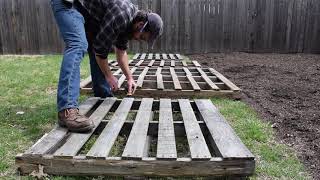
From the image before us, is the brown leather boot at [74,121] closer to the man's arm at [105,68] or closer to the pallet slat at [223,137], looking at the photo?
the man's arm at [105,68]

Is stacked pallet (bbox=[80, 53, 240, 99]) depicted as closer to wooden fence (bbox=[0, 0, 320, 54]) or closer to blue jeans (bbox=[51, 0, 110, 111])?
blue jeans (bbox=[51, 0, 110, 111])

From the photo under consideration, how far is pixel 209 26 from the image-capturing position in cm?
978

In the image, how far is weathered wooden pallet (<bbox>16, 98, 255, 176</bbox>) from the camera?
211 cm

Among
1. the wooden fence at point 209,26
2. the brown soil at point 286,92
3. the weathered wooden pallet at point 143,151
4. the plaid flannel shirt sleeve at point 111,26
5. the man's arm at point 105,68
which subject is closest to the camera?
the weathered wooden pallet at point 143,151

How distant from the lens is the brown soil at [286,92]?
2883 millimetres

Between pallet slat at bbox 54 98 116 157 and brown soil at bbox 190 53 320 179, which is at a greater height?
pallet slat at bbox 54 98 116 157

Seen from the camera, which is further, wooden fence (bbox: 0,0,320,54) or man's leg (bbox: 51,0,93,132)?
wooden fence (bbox: 0,0,320,54)

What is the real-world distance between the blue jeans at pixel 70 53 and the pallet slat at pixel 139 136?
480 millimetres

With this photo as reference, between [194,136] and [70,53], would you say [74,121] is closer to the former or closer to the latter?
[70,53]

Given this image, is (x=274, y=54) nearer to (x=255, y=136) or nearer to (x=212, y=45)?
(x=212, y=45)

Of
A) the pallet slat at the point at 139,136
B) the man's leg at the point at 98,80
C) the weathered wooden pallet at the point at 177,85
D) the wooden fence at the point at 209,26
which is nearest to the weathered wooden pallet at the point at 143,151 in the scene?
the pallet slat at the point at 139,136

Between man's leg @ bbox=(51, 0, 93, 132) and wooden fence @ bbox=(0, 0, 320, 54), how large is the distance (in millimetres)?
7124

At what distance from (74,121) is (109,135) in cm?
27

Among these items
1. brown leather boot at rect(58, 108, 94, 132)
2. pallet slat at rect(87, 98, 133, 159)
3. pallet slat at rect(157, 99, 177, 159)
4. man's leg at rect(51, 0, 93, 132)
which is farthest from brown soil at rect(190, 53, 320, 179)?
man's leg at rect(51, 0, 93, 132)
